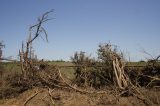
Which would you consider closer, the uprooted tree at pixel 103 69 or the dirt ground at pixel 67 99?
the dirt ground at pixel 67 99

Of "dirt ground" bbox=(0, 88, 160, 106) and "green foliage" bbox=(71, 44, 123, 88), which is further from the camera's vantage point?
"green foliage" bbox=(71, 44, 123, 88)

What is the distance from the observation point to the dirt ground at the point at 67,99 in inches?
381

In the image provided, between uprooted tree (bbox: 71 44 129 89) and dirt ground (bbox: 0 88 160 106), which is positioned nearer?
dirt ground (bbox: 0 88 160 106)

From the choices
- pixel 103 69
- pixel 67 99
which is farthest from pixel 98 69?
pixel 67 99

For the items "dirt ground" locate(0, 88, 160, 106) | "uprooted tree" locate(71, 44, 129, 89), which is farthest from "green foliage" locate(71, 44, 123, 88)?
"dirt ground" locate(0, 88, 160, 106)

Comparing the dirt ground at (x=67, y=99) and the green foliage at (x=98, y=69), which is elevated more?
the green foliage at (x=98, y=69)

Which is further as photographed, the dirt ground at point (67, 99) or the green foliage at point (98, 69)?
the green foliage at point (98, 69)

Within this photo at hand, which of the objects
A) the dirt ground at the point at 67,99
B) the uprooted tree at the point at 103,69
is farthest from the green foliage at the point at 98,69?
the dirt ground at the point at 67,99

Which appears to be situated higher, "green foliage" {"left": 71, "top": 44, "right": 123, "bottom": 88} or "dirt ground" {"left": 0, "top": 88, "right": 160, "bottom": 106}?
"green foliage" {"left": 71, "top": 44, "right": 123, "bottom": 88}

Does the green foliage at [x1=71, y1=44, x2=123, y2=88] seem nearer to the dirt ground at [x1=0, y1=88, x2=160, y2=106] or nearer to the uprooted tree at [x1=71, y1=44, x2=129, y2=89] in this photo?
the uprooted tree at [x1=71, y1=44, x2=129, y2=89]

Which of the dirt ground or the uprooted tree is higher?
the uprooted tree

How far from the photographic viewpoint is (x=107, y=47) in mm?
12250

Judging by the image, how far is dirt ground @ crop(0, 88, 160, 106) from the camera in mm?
9672

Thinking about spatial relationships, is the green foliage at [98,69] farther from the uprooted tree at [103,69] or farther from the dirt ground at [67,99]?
the dirt ground at [67,99]
